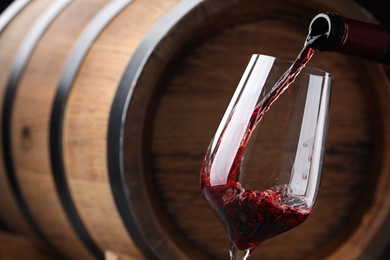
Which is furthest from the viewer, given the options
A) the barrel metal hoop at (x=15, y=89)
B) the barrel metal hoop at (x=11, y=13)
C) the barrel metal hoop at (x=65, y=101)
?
the barrel metal hoop at (x=11, y=13)

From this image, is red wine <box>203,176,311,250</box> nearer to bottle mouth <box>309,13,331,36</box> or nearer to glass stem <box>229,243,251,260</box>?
glass stem <box>229,243,251,260</box>

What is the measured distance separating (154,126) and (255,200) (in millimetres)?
632

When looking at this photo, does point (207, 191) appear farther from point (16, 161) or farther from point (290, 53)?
point (16, 161)

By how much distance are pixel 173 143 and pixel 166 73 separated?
14cm

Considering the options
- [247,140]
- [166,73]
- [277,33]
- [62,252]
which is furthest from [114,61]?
[247,140]

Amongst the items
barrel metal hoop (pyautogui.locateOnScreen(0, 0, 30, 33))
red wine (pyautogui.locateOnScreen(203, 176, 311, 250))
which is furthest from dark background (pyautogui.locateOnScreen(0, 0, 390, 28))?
red wine (pyautogui.locateOnScreen(203, 176, 311, 250))

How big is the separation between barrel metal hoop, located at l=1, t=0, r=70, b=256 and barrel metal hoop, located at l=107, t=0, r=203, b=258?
50cm

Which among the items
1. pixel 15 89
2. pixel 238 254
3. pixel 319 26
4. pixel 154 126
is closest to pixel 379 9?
pixel 154 126

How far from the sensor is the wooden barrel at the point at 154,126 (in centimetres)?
153

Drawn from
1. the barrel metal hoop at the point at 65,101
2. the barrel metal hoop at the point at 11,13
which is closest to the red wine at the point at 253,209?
the barrel metal hoop at the point at 65,101

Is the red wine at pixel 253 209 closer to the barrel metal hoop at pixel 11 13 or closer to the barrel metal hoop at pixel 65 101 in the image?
the barrel metal hoop at pixel 65 101

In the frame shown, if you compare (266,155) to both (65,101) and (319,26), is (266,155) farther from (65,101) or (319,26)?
(65,101)

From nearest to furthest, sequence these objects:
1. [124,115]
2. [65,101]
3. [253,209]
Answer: [253,209] < [124,115] < [65,101]

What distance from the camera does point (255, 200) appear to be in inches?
38.5
